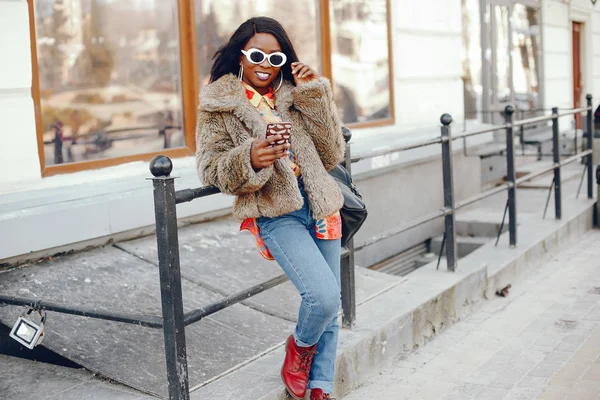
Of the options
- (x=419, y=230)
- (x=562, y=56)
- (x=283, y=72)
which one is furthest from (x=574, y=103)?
(x=283, y=72)

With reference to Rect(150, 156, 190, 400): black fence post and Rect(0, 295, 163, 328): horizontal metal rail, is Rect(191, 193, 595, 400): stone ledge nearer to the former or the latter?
Rect(150, 156, 190, 400): black fence post

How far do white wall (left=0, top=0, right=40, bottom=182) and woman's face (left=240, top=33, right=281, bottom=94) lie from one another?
1.86 meters

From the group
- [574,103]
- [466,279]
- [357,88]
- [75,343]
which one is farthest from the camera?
[574,103]

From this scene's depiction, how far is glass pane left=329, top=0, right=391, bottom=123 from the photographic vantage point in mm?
7484

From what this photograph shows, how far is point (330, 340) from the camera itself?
355 centimetres

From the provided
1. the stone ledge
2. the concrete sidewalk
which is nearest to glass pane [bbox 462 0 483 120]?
the stone ledge

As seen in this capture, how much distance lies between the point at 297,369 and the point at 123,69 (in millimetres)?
2842

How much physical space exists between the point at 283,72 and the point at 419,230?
4.79 meters

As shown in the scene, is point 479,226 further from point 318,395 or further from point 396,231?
point 318,395

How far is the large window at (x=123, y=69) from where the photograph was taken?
16.2 feet

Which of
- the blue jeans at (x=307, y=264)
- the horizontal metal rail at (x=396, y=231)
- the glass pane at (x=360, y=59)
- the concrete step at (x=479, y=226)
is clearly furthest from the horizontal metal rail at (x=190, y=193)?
the concrete step at (x=479, y=226)

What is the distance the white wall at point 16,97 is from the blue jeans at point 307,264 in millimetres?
1977

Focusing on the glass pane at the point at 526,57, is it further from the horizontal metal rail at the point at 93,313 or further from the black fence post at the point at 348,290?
the horizontal metal rail at the point at 93,313

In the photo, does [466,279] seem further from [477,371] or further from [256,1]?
[256,1]
